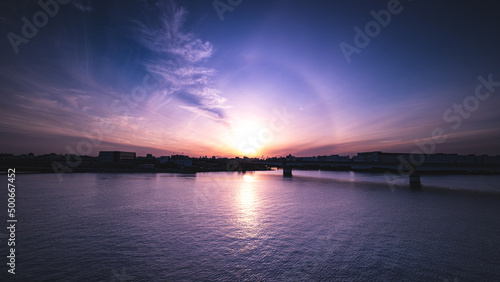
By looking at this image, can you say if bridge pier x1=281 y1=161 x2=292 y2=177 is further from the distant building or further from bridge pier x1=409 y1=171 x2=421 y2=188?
the distant building

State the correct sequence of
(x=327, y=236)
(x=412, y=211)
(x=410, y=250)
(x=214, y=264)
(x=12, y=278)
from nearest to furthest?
(x=12, y=278)
(x=214, y=264)
(x=410, y=250)
(x=327, y=236)
(x=412, y=211)

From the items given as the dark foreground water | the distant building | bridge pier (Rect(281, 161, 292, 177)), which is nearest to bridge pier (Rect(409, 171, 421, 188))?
the dark foreground water

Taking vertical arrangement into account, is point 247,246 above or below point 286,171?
above

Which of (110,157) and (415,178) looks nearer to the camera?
(415,178)

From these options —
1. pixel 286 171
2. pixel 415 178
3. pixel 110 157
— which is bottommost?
pixel 286 171

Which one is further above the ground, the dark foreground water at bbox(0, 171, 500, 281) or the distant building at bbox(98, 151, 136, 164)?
the distant building at bbox(98, 151, 136, 164)

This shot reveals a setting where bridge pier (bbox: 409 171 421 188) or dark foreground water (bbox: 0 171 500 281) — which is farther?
bridge pier (bbox: 409 171 421 188)

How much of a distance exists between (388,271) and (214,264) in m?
9.42

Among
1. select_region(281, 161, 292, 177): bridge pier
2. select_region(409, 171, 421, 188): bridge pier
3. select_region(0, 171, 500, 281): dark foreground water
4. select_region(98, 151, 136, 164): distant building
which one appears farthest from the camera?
select_region(98, 151, 136, 164): distant building

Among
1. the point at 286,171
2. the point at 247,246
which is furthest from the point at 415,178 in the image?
the point at 247,246

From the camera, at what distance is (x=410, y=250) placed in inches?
563

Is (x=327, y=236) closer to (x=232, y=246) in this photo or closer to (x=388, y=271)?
(x=388, y=271)

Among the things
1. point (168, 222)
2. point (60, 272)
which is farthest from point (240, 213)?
point (60, 272)

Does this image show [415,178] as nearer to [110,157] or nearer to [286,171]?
[286,171]
